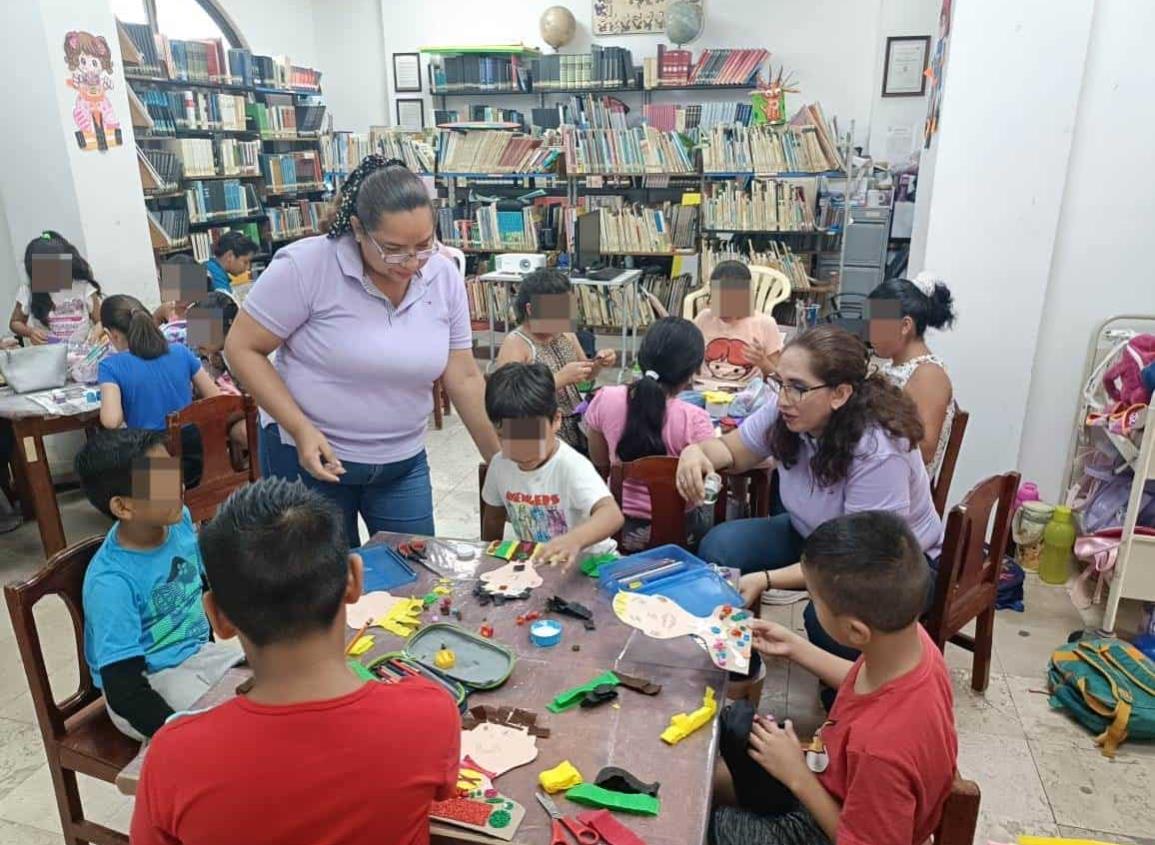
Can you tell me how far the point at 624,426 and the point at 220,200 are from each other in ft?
16.0

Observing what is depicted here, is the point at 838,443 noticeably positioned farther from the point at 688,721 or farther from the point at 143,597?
the point at 143,597

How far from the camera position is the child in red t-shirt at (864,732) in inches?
47.4

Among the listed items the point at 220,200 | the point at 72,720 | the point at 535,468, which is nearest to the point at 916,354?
the point at 535,468

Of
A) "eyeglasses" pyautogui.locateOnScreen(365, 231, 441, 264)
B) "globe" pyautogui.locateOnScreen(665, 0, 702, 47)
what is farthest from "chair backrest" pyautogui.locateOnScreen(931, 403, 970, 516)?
"globe" pyautogui.locateOnScreen(665, 0, 702, 47)

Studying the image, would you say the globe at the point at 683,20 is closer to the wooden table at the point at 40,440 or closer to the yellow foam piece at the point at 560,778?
the wooden table at the point at 40,440

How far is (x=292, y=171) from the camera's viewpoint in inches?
279

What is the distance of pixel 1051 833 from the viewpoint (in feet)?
6.55

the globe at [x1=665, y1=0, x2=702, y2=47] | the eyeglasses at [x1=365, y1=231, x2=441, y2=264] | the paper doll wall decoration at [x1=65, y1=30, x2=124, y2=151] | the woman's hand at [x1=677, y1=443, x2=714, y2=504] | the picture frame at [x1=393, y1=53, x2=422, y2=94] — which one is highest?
the globe at [x1=665, y1=0, x2=702, y2=47]

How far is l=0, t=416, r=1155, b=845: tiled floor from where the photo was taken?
2.03m

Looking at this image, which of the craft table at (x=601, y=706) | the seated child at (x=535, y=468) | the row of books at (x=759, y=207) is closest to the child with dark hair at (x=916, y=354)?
the seated child at (x=535, y=468)

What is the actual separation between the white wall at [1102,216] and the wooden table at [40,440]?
12.6 feet

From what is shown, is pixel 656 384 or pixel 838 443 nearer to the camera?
pixel 838 443

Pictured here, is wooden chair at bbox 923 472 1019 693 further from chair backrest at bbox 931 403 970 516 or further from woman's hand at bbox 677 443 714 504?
woman's hand at bbox 677 443 714 504

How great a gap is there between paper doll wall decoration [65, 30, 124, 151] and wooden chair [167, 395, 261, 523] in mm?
2498
